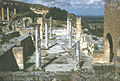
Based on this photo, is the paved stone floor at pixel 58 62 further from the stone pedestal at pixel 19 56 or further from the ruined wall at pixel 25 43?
the ruined wall at pixel 25 43

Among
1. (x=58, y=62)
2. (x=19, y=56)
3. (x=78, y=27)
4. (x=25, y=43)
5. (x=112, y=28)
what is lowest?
→ (x=58, y=62)

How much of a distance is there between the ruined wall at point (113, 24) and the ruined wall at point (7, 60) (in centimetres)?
561

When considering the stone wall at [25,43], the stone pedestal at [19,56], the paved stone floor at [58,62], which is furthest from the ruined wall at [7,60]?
the stone wall at [25,43]

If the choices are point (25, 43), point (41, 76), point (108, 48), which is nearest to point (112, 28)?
point (108, 48)

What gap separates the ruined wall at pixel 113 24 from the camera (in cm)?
872

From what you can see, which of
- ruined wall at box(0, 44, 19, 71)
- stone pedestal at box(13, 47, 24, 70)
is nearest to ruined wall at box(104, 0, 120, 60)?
stone pedestal at box(13, 47, 24, 70)

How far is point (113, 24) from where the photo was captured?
939 centimetres

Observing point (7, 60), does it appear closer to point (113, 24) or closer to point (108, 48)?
point (108, 48)

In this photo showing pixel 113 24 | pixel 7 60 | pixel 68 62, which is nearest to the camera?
pixel 113 24

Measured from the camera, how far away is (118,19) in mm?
8648

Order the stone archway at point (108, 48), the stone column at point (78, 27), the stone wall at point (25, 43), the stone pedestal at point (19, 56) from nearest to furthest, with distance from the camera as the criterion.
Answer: the stone archway at point (108, 48)
the stone pedestal at point (19, 56)
the stone wall at point (25, 43)
the stone column at point (78, 27)

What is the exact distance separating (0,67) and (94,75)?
609 cm

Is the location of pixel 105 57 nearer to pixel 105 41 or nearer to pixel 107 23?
pixel 105 41

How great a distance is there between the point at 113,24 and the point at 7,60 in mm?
6062
